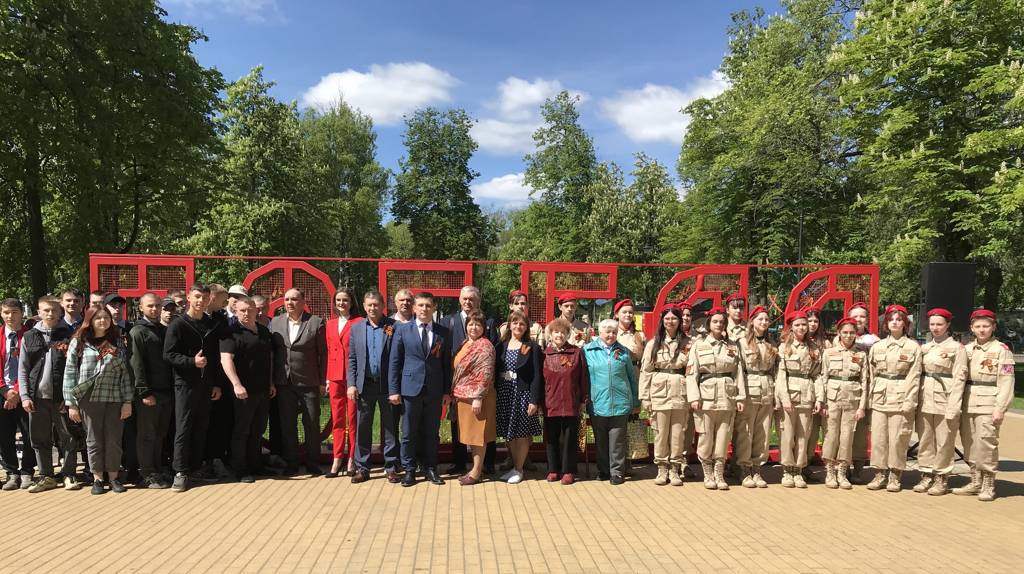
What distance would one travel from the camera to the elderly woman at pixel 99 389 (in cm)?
492

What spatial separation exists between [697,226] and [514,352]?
61.1ft

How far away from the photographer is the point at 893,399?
5.32 meters

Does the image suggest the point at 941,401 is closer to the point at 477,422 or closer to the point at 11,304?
the point at 477,422

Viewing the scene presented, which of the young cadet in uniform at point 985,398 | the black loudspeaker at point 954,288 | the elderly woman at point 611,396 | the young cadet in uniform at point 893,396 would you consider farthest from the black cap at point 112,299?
the black loudspeaker at point 954,288

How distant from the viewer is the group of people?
513 cm

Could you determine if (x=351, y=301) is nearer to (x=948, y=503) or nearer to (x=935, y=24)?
(x=948, y=503)

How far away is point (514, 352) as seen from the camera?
5441 mm

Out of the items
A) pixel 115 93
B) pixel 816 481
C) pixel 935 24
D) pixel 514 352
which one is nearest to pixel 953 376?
pixel 816 481

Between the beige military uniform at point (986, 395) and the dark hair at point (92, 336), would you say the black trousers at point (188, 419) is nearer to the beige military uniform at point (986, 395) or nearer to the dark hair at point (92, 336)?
the dark hair at point (92, 336)

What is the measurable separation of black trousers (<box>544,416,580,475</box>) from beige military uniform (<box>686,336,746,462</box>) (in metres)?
1.16

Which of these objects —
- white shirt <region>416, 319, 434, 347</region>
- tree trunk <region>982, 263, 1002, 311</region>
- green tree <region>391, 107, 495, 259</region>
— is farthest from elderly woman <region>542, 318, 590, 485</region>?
green tree <region>391, 107, 495, 259</region>

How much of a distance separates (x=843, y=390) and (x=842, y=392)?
0.02 metres

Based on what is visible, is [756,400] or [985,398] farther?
[756,400]

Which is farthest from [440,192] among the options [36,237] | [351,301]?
[351,301]
